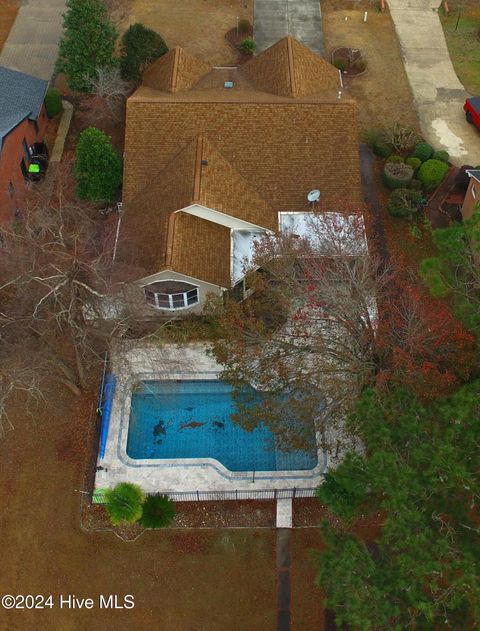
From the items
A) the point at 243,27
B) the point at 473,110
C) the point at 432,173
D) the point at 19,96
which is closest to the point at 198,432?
the point at 432,173

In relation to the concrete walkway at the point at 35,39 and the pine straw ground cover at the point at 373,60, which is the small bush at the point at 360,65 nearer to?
the pine straw ground cover at the point at 373,60

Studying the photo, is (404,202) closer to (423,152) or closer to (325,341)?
(423,152)

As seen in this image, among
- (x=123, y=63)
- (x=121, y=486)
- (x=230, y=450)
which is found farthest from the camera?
(x=123, y=63)

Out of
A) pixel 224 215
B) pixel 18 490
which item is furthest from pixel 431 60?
pixel 18 490

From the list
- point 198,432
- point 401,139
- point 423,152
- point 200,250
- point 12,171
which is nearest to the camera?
point 198,432

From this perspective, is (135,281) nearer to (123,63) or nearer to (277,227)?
(277,227)

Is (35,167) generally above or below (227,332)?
above

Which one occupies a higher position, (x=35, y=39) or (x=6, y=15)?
(x=6, y=15)
